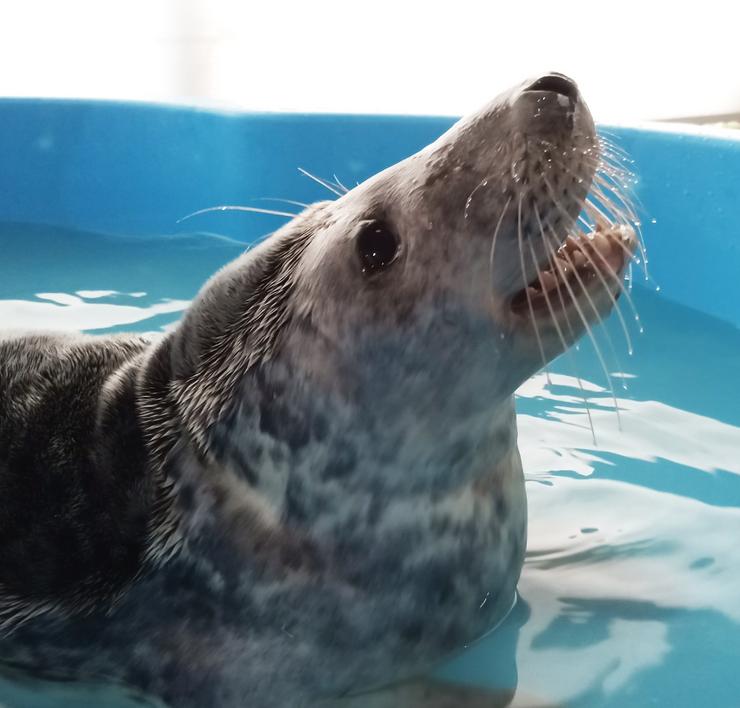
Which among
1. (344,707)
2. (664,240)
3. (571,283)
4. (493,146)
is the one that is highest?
(493,146)

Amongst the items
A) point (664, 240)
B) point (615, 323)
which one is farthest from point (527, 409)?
point (664, 240)

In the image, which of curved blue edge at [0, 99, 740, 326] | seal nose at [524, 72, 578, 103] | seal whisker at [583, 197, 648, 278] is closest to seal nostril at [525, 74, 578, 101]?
seal nose at [524, 72, 578, 103]

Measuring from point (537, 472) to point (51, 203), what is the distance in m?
2.59

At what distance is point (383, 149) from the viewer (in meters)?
3.75

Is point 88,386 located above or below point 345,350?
below

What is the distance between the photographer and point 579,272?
140 centimetres

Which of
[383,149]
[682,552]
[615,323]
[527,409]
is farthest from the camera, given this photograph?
[383,149]

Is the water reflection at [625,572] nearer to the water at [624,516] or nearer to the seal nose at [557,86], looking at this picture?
the water at [624,516]

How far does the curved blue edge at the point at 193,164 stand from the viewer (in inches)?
131

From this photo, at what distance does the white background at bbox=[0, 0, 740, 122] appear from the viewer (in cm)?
591

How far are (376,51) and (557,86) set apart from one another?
5.25 metres

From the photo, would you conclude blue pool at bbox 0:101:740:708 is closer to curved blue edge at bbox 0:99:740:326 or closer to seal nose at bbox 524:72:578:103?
curved blue edge at bbox 0:99:740:326

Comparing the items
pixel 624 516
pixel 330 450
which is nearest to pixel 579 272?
pixel 330 450

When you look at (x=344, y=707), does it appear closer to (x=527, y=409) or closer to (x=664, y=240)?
(x=527, y=409)
